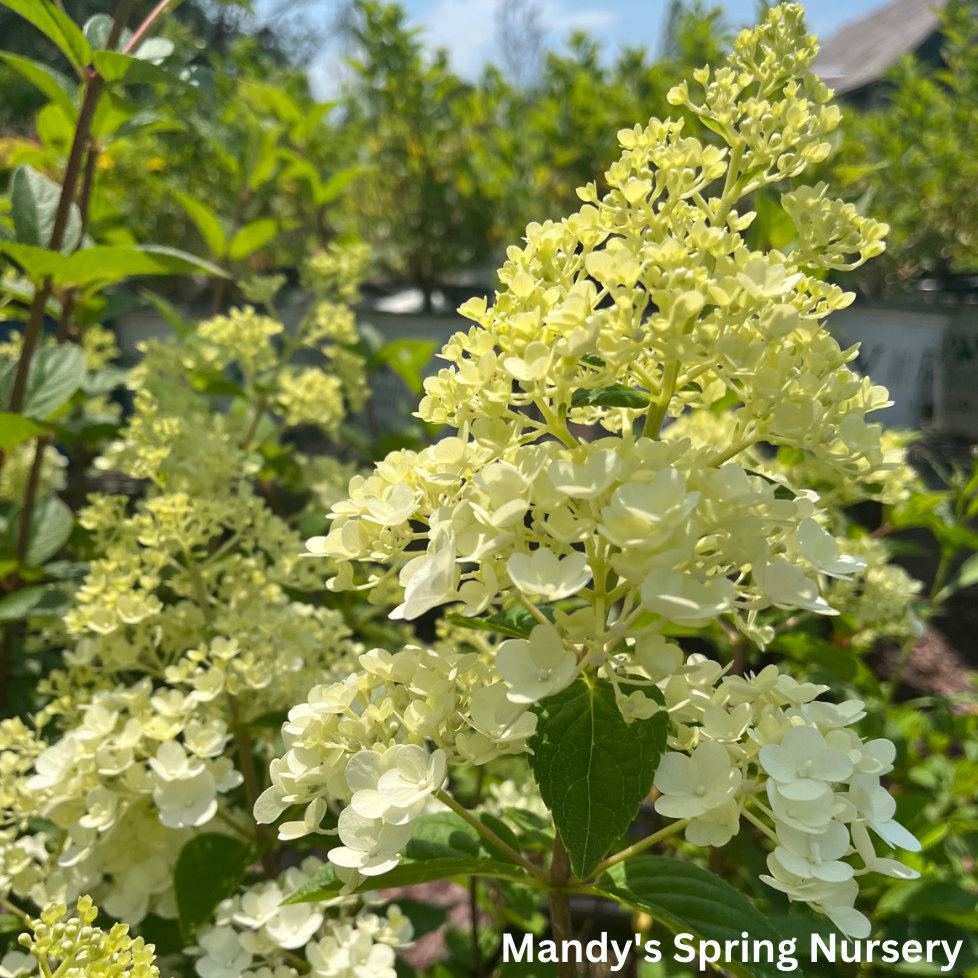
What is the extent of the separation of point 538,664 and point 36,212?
0.91m

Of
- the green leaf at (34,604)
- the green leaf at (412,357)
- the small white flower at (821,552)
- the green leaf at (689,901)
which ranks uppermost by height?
the green leaf at (412,357)

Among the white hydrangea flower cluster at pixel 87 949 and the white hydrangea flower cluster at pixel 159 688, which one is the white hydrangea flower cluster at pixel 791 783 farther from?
the white hydrangea flower cluster at pixel 159 688

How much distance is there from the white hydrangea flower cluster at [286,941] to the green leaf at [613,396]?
0.47 meters

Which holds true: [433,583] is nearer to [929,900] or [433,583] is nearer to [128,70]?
[128,70]

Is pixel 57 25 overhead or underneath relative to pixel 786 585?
overhead

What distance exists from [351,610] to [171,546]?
0.58 meters

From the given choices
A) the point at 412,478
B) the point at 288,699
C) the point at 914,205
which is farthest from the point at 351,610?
the point at 914,205

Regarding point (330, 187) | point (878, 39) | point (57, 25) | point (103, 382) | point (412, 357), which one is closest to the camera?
point (57, 25)

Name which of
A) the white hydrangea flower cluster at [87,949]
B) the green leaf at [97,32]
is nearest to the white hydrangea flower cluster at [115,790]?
the white hydrangea flower cluster at [87,949]

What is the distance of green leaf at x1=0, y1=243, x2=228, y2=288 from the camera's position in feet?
2.72

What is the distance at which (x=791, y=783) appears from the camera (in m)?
0.46

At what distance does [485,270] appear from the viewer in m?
3.05

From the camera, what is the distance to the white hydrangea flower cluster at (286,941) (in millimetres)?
672

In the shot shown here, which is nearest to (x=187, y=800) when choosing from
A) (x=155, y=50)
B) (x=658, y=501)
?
(x=658, y=501)
